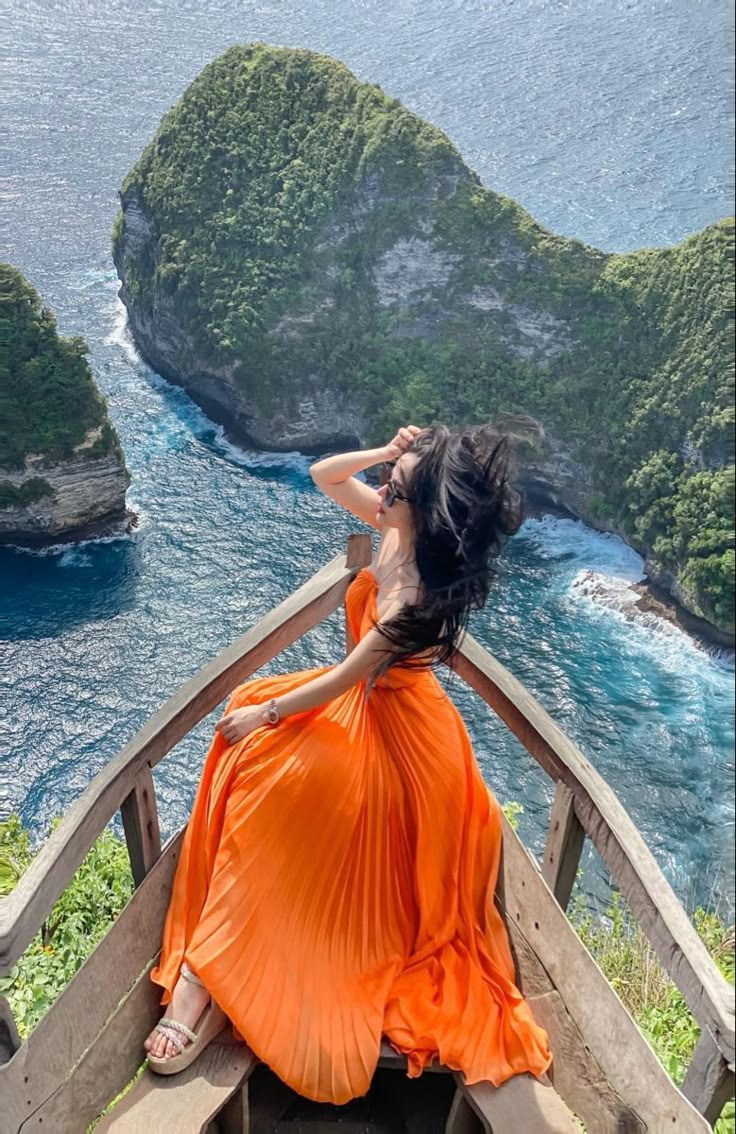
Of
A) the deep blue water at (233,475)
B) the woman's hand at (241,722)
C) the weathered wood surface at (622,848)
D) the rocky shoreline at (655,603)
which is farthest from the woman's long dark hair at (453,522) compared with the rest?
the rocky shoreline at (655,603)

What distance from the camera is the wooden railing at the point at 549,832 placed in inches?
65.9

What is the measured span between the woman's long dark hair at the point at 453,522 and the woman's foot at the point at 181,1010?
2.71 ft

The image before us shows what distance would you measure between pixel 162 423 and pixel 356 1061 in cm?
3020

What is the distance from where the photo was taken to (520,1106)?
81.4 inches

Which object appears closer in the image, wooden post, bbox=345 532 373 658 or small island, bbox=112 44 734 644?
wooden post, bbox=345 532 373 658

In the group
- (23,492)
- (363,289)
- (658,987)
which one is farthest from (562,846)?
(363,289)

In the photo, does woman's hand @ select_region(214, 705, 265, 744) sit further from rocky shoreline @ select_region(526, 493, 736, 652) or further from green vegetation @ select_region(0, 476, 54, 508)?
green vegetation @ select_region(0, 476, 54, 508)

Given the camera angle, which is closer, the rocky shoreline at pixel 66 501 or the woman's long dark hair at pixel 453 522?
the woman's long dark hair at pixel 453 522

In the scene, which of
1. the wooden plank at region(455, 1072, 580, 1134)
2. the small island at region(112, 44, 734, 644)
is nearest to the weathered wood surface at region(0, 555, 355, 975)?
the wooden plank at region(455, 1072, 580, 1134)

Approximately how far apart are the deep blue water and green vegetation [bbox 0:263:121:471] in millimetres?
2004

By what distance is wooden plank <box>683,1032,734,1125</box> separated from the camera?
1629mm

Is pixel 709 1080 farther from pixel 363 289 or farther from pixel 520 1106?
pixel 363 289

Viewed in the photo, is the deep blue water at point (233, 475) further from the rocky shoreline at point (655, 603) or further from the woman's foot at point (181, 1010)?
the woman's foot at point (181, 1010)

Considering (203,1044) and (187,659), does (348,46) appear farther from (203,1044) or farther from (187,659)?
(187,659)
